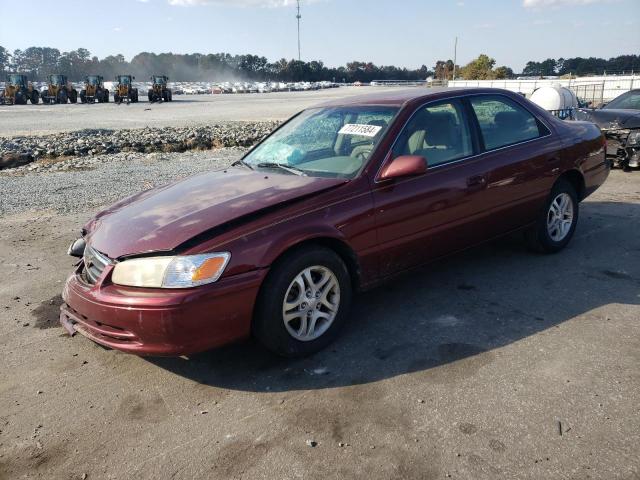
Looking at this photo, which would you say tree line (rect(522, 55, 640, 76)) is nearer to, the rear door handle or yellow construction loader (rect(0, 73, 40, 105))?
yellow construction loader (rect(0, 73, 40, 105))

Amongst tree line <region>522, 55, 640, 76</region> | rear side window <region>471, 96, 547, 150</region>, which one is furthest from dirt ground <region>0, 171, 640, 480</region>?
tree line <region>522, 55, 640, 76</region>

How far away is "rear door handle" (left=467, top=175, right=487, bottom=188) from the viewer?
13.8 feet

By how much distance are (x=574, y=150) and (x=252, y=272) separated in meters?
3.70

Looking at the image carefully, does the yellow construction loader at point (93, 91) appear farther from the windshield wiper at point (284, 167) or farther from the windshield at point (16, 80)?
the windshield wiper at point (284, 167)

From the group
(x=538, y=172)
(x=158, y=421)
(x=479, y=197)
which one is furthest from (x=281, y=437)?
(x=538, y=172)

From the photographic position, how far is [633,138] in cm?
903

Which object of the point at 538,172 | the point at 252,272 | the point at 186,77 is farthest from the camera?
the point at 186,77

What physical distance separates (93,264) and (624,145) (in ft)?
29.2

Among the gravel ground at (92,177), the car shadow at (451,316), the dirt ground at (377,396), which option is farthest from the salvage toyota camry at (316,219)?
the gravel ground at (92,177)

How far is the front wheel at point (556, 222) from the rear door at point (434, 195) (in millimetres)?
883

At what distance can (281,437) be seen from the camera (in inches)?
106

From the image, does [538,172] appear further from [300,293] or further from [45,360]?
[45,360]

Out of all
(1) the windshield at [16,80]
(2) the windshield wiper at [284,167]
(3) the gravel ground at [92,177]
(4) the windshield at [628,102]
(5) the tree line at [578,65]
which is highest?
(5) the tree line at [578,65]

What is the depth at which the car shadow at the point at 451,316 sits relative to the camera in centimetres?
328
